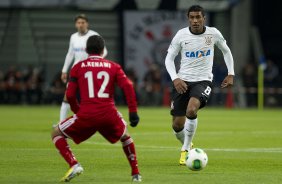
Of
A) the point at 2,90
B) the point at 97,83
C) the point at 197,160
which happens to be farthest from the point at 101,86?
the point at 2,90

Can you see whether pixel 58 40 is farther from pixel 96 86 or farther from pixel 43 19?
pixel 96 86

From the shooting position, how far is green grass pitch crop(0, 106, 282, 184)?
12.5 metres

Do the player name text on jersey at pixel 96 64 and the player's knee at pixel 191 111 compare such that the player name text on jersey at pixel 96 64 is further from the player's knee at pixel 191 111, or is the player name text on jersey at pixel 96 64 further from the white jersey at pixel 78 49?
the white jersey at pixel 78 49

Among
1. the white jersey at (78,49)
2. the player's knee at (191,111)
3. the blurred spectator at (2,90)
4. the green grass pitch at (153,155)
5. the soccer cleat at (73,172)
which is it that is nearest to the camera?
the soccer cleat at (73,172)

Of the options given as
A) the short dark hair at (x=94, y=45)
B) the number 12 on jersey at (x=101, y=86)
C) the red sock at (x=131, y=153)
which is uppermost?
the short dark hair at (x=94, y=45)

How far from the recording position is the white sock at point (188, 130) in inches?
584

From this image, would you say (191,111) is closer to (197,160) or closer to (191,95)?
(191,95)

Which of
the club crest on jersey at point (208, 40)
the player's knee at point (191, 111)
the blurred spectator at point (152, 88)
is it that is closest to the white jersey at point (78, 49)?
the club crest on jersey at point (208, 40)

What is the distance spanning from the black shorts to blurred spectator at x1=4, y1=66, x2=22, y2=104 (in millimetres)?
25342

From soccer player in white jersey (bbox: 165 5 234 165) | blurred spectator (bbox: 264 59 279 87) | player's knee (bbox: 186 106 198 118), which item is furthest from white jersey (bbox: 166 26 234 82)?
blurred spectator (bbox: 264 59 279 87)

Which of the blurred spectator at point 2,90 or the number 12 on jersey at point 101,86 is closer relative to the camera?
the number 12 on jersey at point 101,86

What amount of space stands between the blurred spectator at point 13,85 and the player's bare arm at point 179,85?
1016 inches

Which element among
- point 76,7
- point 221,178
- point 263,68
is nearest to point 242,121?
point 263,68

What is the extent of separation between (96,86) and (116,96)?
2875 centimetres
